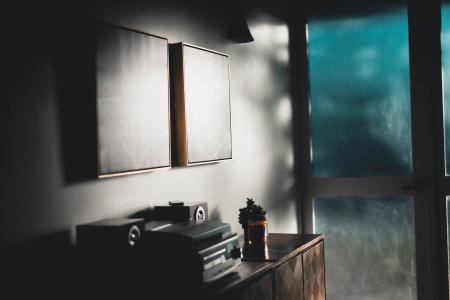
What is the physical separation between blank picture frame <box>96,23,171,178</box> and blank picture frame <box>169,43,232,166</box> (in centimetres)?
12

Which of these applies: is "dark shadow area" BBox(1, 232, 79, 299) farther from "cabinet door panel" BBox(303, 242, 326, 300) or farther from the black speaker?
"cabinet door panel" BBox(303, 242, 326, 300)

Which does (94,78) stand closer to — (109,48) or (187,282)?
(109,48)

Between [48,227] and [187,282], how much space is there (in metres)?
0.54

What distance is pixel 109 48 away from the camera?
2201mm

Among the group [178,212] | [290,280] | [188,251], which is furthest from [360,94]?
[188,251]

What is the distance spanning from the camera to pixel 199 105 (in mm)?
2877

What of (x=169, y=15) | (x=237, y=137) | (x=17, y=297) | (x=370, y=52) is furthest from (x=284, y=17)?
(x=17, y=297)

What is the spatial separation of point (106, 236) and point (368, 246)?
9.41ft

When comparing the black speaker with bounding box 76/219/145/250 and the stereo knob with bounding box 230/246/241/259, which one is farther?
the stereo knob with bounding box 230/246/241/259

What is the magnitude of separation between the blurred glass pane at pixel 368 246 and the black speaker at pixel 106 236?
107 inches

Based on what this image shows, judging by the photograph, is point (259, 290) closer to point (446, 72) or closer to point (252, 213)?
point (252, 213)

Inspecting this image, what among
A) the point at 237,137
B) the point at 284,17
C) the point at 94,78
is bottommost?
the point at 237,137

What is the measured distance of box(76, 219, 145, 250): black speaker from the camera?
197 cm

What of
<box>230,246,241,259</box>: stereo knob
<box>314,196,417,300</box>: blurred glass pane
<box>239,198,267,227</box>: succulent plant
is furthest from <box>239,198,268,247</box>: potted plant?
<box>314,196,417,300</box>: blurred glass pane
